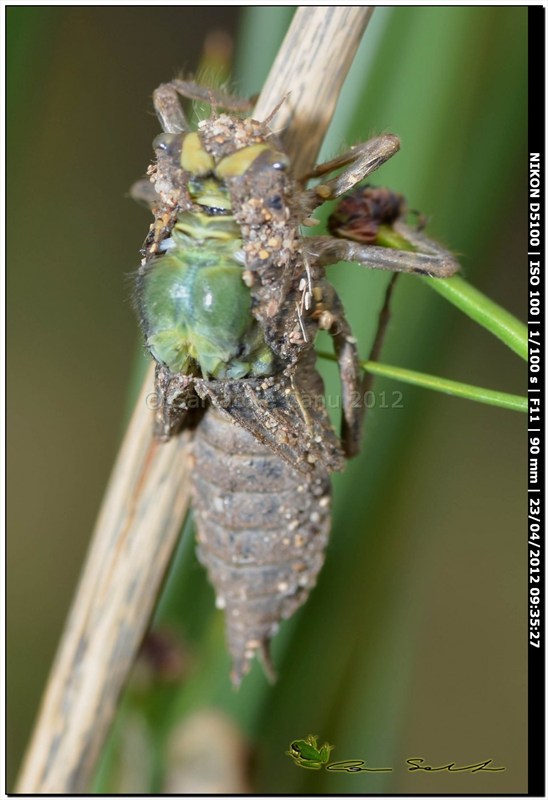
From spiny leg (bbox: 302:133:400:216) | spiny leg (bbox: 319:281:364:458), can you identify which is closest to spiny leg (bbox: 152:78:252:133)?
spiny leg (bbox: 302:133:400:216)

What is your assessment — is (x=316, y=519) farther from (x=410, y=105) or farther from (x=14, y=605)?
(x=14, y=605)

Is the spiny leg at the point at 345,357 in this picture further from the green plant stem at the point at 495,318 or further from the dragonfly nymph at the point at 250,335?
the green plant stem at the point at 495,318

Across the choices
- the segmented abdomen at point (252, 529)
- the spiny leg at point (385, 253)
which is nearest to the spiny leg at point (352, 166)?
the spiny leg at point (385, 253)

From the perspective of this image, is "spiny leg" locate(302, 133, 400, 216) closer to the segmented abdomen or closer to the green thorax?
the green thorax

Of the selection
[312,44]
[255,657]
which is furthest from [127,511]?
[312,44]
